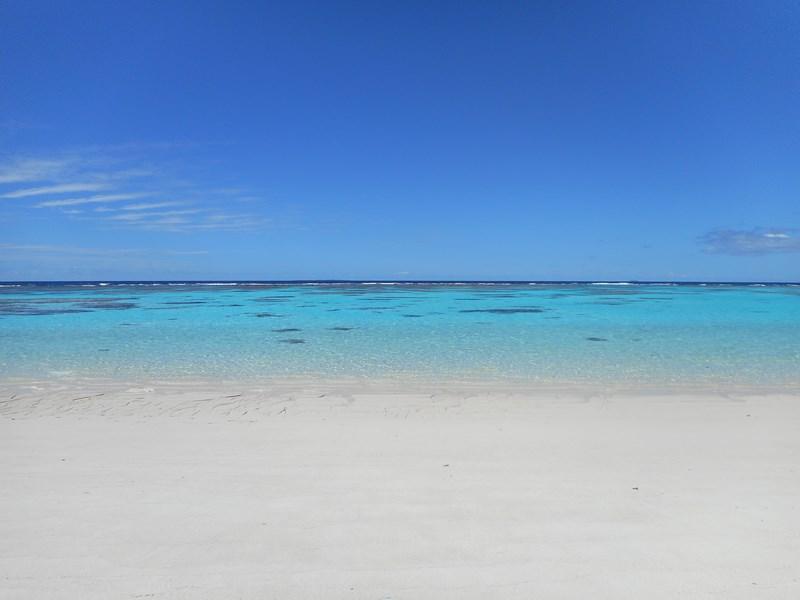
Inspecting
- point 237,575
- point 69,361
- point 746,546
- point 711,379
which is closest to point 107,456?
point 237,575

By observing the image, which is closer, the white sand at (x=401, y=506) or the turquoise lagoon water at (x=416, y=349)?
the white sand at (x=401, y=506)

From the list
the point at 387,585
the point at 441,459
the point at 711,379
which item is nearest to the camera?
the point at 387,585

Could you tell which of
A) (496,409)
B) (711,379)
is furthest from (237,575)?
(711,379)

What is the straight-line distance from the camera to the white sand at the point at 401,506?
2850 mm

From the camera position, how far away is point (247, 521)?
138 inches

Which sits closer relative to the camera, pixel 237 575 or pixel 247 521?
pixel 237 575

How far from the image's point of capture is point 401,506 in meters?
3.77

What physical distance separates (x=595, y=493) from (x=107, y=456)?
477 centimetres

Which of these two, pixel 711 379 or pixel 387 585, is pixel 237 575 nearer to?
pixel 387 585

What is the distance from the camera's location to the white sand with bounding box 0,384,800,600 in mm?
2850

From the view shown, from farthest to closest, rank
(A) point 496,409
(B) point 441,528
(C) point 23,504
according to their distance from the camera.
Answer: (A) point 496,409, (C) point 23,504, (B) point 441,528

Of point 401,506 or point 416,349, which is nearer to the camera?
point 401,506

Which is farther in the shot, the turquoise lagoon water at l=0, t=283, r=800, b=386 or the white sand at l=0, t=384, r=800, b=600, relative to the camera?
the turquoise lagoon water at l=0, t=283, r=800, b=386

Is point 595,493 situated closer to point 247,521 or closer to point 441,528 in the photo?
point 441,528
